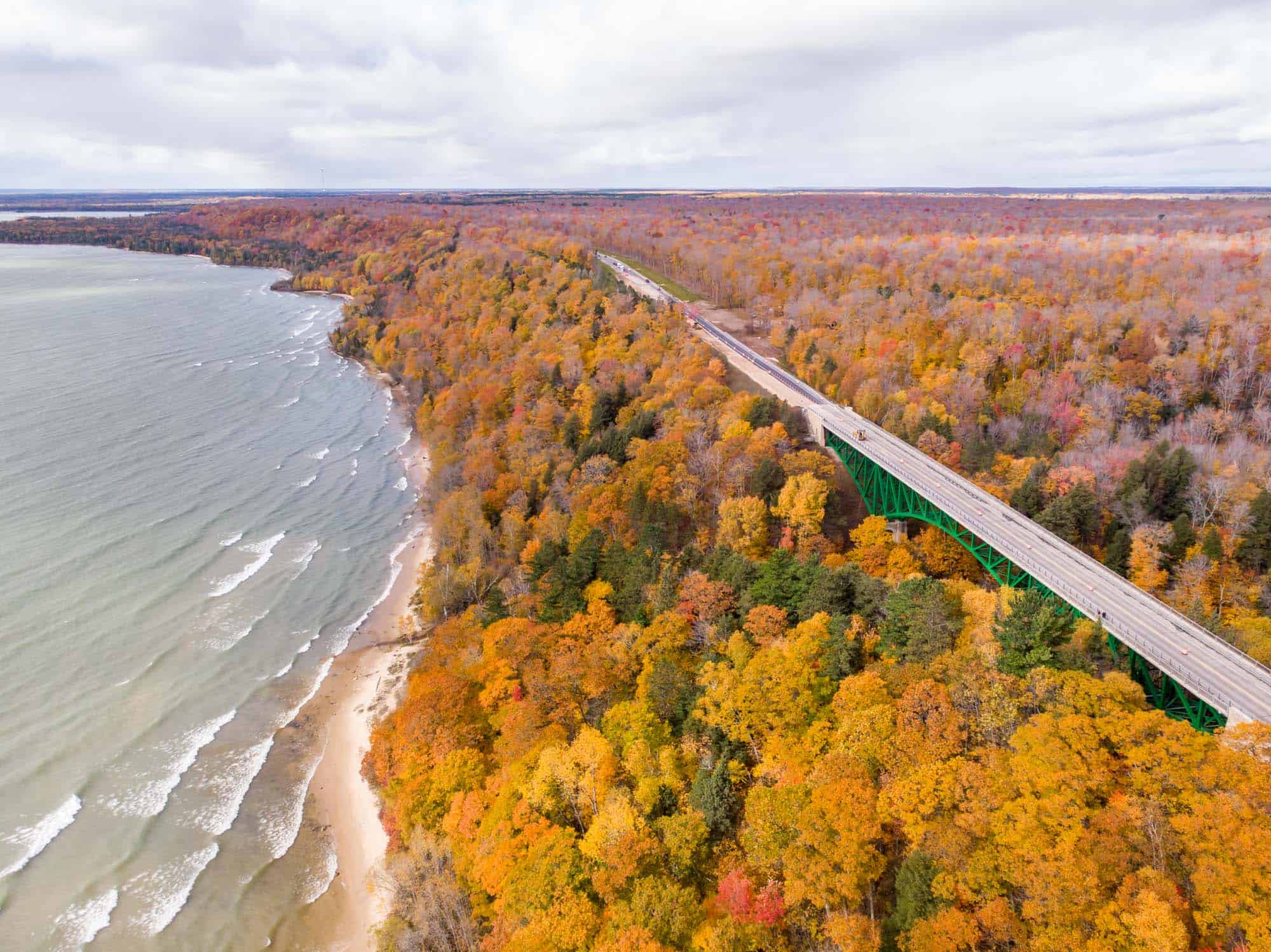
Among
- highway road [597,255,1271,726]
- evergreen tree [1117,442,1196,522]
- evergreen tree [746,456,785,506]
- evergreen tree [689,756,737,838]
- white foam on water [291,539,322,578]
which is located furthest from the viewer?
white foam on water [291,539,322,578]

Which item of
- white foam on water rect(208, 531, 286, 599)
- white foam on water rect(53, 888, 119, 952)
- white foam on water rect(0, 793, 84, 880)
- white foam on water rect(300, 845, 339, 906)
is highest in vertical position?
white foam on water rect(208, 531, 286, 599)

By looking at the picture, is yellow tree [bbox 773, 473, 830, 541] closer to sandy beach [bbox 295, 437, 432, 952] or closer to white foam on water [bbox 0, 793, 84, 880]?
sandy beach [bbox 295, 437, 432, 952]

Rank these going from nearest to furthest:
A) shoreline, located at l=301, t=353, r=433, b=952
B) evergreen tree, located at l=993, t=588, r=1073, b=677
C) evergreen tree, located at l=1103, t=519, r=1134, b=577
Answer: evergreen tree, located at l=993, t=588, r=1073, b=677, shoreline, located at l=301, t=353, r=433, b=952, evergreen tree, located at l=1103, t=519, r=1134, b=577

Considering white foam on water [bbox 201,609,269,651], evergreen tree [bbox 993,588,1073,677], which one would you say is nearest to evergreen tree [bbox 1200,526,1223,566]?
A: evergreen tree [bbox 993,588,1073,677]

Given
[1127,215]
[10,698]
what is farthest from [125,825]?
[1127,215]

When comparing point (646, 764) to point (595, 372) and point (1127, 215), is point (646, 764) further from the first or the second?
point (1127, 215)

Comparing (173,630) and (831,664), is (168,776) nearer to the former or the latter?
(173,630)
